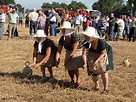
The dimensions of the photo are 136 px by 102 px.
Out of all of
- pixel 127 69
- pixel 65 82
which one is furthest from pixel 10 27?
pixel 65 82

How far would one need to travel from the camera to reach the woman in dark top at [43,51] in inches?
274

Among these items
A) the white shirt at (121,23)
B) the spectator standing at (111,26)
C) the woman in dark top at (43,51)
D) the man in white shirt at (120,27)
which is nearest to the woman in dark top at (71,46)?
the woman in dark top at (43,51)

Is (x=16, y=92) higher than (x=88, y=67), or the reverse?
(x=88, y=67)

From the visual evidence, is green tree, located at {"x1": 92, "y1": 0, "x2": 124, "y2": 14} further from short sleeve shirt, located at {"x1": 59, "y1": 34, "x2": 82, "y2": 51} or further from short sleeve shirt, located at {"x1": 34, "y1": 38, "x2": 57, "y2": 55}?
short sleeve shirt, located at {"x1": 59, "y1": 34, "x2": 82, "y2": 51}

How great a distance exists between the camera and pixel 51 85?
22.2 feet

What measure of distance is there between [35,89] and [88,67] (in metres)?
1.12

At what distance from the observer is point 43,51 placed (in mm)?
7156

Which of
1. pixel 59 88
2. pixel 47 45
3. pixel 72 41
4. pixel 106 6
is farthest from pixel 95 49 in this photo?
pixel 106 6

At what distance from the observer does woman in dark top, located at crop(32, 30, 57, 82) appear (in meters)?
6.95

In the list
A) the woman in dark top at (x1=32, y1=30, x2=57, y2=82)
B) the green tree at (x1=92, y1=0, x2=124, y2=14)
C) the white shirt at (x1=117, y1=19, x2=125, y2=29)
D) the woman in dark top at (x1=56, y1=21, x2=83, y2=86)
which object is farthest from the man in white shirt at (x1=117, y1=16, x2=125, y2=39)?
the green tree at (x1=92, y1=0, x2=124, y2=14)

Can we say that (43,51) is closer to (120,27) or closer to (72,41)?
(72,41)

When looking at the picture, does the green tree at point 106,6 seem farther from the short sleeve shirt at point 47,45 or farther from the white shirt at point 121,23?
the short sleeve shirt at point 47,45

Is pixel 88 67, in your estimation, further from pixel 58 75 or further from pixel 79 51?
pixel 58 75

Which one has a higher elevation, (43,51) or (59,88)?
(43,51)
